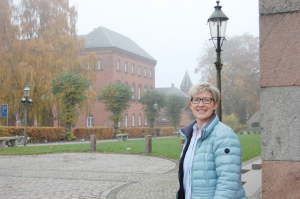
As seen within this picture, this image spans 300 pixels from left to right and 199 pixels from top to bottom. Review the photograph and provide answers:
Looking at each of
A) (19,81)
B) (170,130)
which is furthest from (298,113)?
(170,130)

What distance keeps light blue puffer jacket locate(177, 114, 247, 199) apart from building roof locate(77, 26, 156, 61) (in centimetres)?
5085

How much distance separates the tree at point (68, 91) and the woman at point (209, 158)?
28349 millimetres

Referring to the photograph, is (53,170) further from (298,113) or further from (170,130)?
(170,130)

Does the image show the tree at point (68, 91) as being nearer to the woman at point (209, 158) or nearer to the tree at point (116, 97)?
the tree at point (116, 97)

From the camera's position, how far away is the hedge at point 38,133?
77.3 ft

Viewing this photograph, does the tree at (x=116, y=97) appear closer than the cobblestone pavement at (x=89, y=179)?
No

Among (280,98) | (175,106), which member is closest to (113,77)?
(175,106)

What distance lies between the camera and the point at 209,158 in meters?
2.73

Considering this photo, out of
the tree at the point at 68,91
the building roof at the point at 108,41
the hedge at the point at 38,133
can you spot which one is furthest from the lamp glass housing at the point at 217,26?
the building roof at the point at 108,41

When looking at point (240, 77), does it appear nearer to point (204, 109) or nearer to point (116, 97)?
point (116, 97)

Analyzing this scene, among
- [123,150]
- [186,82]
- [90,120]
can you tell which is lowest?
[123,150]

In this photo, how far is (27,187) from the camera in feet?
26.1

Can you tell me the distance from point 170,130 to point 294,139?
1946 inches

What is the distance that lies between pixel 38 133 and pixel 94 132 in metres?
8.36
